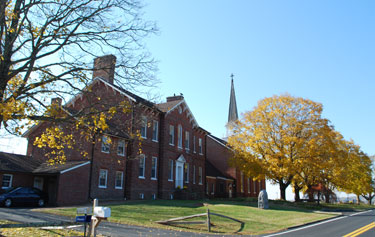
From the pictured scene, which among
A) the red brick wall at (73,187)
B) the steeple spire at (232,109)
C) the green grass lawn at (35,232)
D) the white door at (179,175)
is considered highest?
the steeple spire at (232,109)

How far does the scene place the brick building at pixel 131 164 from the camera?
23234 mm

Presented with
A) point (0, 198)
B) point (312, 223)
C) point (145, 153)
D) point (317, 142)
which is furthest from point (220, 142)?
point (0, 198)

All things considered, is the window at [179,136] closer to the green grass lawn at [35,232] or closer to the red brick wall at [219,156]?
the red brick wall at [219,156]

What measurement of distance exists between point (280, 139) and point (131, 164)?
17.4m

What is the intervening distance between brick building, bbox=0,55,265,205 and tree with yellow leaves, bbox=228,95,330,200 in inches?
224

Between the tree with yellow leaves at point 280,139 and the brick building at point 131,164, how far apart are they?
18.6 feet

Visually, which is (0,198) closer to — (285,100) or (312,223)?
(312,223)

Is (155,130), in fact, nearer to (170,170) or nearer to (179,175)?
(170,170)

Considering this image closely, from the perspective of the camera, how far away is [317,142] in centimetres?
3647

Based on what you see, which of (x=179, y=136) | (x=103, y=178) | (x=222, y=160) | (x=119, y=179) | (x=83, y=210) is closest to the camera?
(x=83, y=210)

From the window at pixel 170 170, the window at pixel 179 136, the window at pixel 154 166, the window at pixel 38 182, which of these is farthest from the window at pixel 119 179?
the window at pixel 179 136

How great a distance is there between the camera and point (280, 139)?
123 feet

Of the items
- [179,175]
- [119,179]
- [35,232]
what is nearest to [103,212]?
[35,232]

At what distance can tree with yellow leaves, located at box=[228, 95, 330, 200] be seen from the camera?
1404 inches
